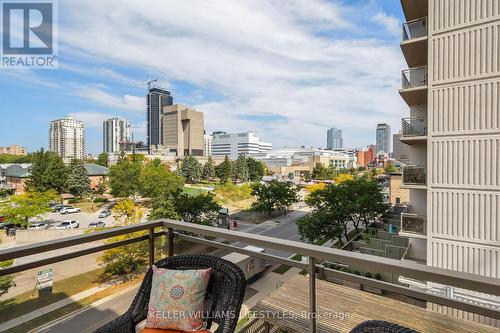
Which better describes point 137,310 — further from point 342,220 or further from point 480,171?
point 342,220

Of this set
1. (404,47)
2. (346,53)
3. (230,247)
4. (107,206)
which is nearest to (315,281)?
(230,247)

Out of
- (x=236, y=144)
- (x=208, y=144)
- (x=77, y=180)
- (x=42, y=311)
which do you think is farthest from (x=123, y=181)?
(x=208, y=144)

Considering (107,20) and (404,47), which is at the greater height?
(107,20)

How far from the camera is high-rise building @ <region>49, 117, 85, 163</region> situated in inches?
3118

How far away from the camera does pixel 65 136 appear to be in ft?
262

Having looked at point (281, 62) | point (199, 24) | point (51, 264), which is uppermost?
point (281, 62)

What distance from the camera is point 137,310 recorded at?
1893mm

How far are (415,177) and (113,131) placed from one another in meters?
109

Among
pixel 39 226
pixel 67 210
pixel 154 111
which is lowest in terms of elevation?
pixel 39 226

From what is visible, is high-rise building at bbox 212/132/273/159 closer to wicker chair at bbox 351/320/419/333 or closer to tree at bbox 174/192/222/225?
tree at bbox 174/192/222/225

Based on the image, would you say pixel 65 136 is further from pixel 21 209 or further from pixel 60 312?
pixel 60 312

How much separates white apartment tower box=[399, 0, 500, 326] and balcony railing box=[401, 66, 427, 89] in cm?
67

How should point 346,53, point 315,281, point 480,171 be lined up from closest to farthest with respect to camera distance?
1. point 315,281
2. point 480,171
3. point 346,53

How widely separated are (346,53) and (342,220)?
8.57 meters
